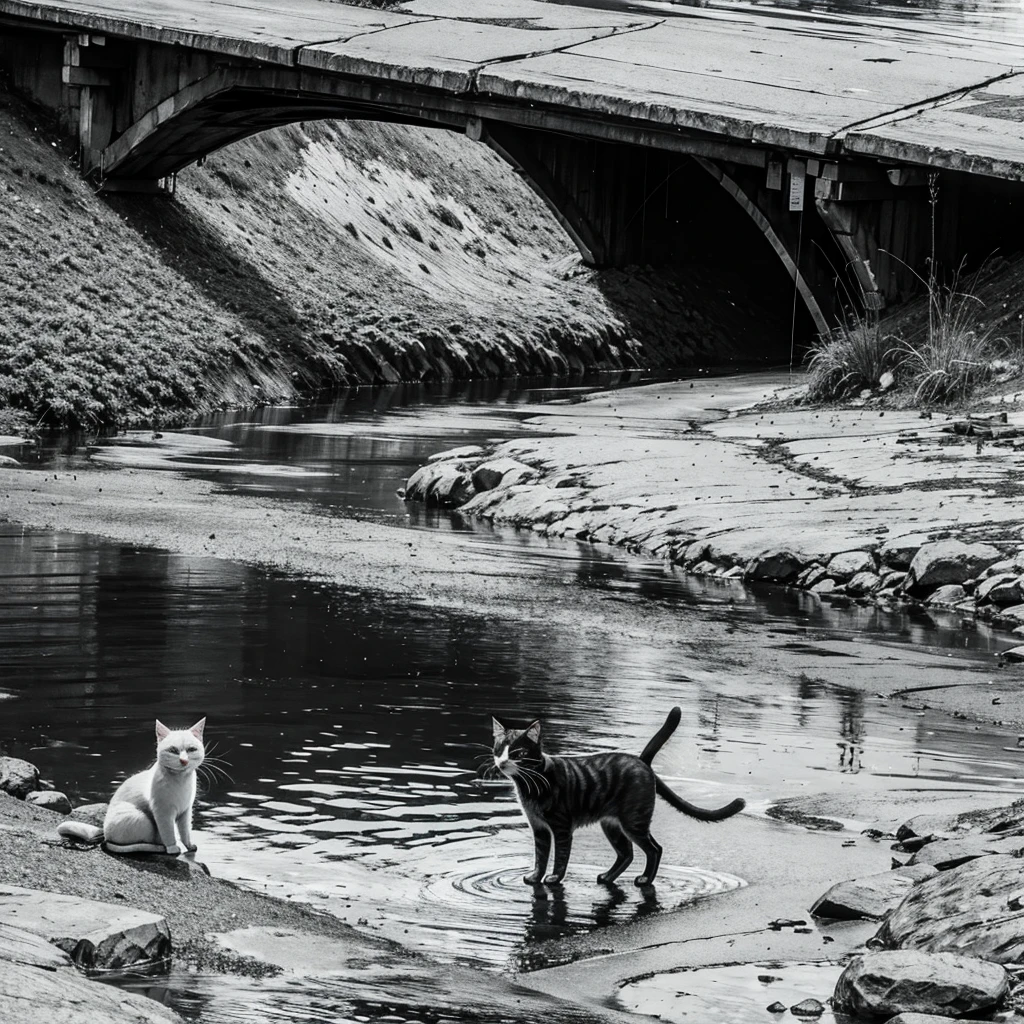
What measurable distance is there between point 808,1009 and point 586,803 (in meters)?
2.05

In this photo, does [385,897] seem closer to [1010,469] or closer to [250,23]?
[1010,469]

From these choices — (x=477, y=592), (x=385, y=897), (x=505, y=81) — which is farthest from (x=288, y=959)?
(x=505, y=81)

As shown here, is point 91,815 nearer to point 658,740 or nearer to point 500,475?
point 658,740

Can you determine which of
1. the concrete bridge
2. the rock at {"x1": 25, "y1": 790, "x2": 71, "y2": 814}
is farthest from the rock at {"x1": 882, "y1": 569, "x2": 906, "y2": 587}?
the concrete bridge

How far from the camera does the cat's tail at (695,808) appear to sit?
8875 mm

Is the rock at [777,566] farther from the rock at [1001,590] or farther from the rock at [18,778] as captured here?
the rock at [18,778]

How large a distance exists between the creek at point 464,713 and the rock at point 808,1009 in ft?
0.63

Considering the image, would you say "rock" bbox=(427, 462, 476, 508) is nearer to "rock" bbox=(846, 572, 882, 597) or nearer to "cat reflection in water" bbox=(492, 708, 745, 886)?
"rock" bbox=(846, 572, 882, 597)

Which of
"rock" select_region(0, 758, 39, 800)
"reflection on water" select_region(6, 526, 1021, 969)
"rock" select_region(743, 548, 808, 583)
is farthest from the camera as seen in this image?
"rock" select_region(743, 548, 808, 583)

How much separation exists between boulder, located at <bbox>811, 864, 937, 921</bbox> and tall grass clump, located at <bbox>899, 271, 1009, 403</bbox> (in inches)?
698

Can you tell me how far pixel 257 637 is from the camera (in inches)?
563

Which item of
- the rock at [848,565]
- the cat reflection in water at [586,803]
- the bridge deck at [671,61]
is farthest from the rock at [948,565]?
the bridge deck at [671,61]

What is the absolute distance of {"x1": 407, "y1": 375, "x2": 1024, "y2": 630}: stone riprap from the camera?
55.4ft

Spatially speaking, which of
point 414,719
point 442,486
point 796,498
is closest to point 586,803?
point 414,719
